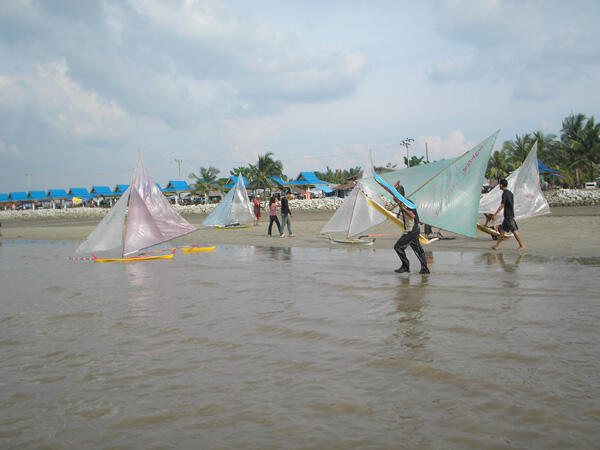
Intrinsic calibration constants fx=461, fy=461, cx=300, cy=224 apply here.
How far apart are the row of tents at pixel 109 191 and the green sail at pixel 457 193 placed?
190 ft

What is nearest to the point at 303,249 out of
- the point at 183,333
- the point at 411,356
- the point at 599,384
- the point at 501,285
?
the point at 501,285

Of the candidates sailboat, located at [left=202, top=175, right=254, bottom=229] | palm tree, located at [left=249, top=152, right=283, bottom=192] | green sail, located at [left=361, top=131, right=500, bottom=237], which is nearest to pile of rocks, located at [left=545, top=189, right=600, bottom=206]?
sailboat, located at [left=202, top=175, right=254, bottom=229]

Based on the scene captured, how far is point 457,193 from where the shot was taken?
12789 millimetres

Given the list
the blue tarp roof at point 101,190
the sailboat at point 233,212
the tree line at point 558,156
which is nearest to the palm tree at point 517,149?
the tree line at point 558,156

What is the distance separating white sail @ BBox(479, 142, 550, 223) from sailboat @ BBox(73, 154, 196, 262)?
11.8 metres

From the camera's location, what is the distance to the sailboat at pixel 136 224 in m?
14.7

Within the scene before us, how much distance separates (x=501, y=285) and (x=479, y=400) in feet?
16.4

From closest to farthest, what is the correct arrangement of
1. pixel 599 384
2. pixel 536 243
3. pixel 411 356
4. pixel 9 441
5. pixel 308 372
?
pixel 9 441 → pixel 599 384 → pixel 308 372 → pixel 411 356 → pixel 536 243

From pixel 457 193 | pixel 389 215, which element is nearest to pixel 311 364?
pixel 389 215

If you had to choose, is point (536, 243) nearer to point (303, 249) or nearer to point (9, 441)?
point (303, 249)

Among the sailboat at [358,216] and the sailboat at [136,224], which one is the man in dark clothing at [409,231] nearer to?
Result: the sailboat at [358,216]

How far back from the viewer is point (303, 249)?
15.8m

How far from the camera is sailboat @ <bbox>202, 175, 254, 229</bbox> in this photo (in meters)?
26.6

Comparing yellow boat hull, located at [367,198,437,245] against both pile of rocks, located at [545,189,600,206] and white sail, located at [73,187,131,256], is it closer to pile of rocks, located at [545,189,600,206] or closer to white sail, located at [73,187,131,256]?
white sail, located at [73,187,131,256]
